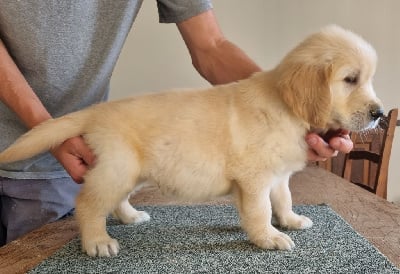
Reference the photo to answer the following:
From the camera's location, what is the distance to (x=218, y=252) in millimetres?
1015

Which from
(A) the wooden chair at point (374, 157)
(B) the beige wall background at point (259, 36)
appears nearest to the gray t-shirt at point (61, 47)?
(A) the wooden chair at point (374, 157)

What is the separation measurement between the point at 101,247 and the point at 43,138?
1.02 ft

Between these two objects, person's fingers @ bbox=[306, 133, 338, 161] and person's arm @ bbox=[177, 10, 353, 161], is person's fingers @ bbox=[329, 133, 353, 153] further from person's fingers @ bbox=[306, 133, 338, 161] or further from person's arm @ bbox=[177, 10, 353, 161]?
person's arm @ bbox=[177, 10, 353, 161]

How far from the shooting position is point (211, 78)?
4.92ft

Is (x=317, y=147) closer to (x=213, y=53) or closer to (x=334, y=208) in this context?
(x=334, y=208)

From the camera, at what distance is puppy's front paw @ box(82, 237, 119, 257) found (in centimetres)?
104

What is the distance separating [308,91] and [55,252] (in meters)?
0.72

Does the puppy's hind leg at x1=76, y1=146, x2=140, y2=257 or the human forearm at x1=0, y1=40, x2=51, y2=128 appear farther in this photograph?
the human forearm at x1=0, y1=40, x2=51, y2=128

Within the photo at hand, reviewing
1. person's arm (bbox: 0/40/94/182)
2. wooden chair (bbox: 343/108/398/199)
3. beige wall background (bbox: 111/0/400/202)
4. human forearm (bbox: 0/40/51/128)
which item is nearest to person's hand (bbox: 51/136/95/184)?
person's arm (bbox: 0/40/94/182)

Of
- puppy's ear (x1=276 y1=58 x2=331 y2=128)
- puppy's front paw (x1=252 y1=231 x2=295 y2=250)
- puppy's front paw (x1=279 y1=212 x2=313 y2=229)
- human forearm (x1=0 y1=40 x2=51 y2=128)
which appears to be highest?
puppy's ear (x1=276 y1=58 x2=331 y2=128)

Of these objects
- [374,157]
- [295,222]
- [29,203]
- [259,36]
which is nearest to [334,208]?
[295,222]

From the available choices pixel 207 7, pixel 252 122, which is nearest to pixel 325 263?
pixel 252 122

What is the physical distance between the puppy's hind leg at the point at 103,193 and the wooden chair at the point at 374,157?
88 centimetres

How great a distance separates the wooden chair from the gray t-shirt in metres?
0.91
